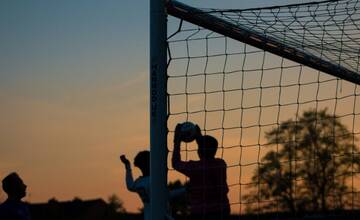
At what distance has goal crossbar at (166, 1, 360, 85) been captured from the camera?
5.43 m

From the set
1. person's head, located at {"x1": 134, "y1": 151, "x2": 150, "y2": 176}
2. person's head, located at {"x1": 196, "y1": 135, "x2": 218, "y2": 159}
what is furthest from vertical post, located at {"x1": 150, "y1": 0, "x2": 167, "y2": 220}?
person's head, located at {"x1": 134, "y1": 151, "x2": 150, "y2": 176}

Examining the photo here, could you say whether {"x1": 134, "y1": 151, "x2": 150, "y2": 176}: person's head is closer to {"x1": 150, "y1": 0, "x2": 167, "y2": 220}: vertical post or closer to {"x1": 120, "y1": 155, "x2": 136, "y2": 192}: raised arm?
{"x1": 120, "y1": 155, "x2": 136, "y2": 192}: raised arm

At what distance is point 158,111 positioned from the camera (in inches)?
206

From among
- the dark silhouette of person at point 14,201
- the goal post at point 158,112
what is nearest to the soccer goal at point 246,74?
the goal post at point 158,112

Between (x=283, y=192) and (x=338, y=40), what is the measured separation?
590 centimetres

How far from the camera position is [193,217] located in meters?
5.40

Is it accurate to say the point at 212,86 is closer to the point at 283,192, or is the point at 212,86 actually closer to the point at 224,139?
the point at 224,139

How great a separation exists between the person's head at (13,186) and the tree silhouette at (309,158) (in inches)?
69.2

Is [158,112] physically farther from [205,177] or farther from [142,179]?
[142,179]

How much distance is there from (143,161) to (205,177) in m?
0.60

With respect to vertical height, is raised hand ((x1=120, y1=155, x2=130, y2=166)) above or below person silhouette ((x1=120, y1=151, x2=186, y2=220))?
above

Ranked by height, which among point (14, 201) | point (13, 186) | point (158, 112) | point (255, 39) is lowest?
point (14, 201)

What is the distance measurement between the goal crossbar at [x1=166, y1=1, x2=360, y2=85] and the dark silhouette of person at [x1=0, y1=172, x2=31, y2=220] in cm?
170

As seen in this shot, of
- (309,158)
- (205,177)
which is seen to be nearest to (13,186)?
(205,177)
